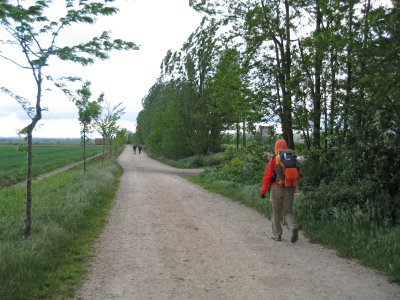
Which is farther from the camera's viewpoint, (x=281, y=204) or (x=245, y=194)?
(x=245, y=194)

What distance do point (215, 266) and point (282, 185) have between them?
237 cm

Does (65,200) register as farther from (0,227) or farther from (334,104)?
(334,104)

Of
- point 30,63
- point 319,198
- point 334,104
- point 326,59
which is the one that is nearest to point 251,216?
point 319,198

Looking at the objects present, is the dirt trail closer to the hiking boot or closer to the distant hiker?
the hiking boot

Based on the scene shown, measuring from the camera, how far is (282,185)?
7805 mm

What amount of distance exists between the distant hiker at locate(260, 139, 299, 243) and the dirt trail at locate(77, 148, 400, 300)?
32 centimetres

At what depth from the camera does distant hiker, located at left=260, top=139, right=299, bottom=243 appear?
760 cm

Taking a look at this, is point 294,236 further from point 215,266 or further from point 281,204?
point 215,266

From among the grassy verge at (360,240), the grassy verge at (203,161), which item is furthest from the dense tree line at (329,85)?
the grassy verge at (203,161)

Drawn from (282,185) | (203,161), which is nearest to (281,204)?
(282,185)

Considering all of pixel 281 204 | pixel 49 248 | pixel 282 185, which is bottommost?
pixel 49 248

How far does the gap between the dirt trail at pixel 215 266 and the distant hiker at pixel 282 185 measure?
32 centimetres

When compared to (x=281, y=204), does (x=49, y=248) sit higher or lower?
lower

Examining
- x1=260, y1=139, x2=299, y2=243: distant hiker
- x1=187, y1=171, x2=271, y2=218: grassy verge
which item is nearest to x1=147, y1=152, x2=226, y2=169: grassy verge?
x1=187, y1=171, x2=271, y2=218: grassy verge
